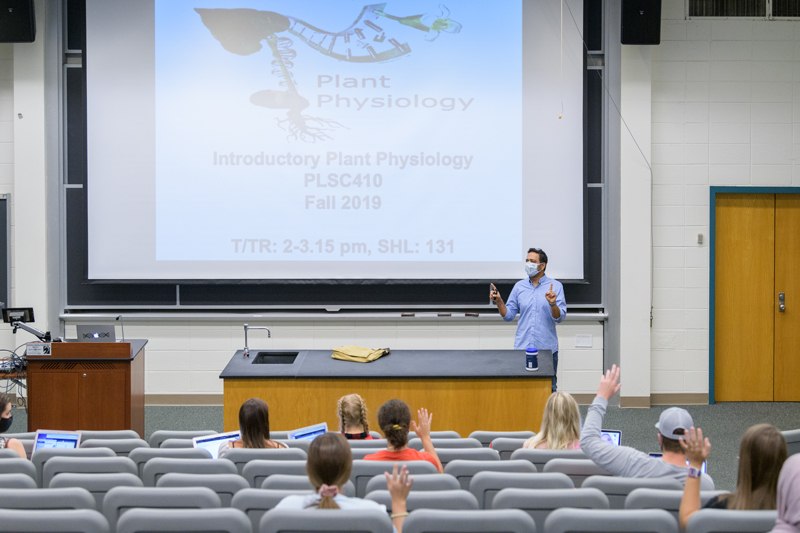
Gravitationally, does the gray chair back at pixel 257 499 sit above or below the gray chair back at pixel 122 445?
above

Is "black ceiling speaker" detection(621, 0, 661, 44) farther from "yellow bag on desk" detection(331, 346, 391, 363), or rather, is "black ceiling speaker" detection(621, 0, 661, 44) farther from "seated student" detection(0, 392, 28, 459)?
"seated student" detection(0, 392, 28, 459)

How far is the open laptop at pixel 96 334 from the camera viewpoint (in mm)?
4680

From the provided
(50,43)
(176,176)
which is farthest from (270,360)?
(50,43)

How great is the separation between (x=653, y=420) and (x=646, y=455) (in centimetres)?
376

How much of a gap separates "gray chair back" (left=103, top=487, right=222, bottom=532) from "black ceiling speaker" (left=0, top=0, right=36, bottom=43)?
559cm

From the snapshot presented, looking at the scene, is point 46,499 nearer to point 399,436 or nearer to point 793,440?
point 399,436

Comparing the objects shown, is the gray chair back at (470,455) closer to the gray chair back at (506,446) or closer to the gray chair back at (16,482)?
the gray chair back at (506,446)

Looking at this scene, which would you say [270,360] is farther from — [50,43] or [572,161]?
[50,43]

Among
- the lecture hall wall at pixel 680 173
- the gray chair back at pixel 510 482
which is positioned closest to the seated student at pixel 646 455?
the gray chair back at pixel 510 482

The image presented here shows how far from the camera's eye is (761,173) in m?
6.45

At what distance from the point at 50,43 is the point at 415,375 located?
16.0ft

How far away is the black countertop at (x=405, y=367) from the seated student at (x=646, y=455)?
5.96 feet

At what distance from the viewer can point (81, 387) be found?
179 inches

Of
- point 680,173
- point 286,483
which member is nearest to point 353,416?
point 286,483
